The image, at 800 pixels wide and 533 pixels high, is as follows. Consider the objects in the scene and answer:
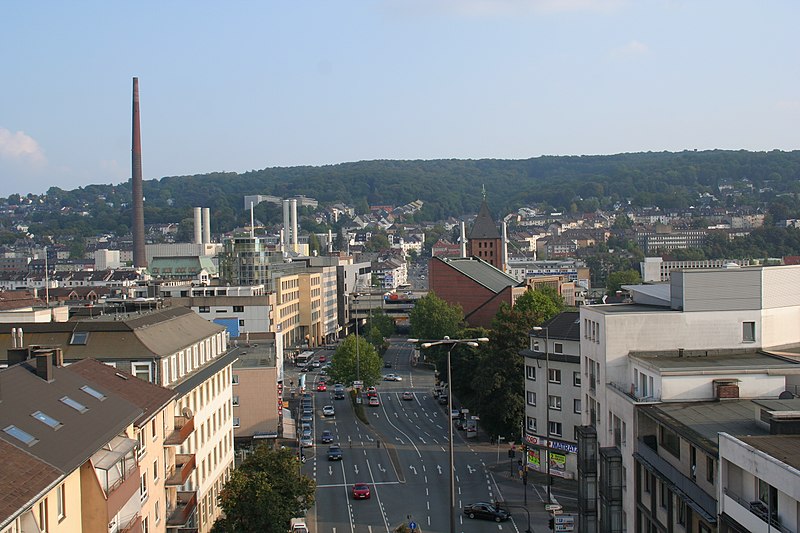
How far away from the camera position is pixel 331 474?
4922 cm

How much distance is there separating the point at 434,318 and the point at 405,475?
178ft

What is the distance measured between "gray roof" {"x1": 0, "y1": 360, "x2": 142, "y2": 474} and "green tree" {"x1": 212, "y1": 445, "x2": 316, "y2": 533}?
8.15 metres

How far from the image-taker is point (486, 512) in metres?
39.8

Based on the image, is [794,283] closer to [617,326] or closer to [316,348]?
[617,326]

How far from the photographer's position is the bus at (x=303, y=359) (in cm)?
9872

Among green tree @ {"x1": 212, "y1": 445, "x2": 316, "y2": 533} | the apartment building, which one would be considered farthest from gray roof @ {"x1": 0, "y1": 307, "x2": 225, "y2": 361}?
the apartment building

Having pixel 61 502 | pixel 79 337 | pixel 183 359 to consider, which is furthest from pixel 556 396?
pixel 61 502

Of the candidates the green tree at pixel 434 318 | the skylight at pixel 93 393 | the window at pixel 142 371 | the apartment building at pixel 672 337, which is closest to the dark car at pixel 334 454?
the apartment building at pixel 672 337

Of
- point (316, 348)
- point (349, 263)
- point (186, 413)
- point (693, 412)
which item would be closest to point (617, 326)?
point (693, 412)

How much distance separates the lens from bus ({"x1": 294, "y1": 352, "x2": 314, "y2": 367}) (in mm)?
98725

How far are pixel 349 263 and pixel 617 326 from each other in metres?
123

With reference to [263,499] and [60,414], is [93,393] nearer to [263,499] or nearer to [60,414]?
[60,414]

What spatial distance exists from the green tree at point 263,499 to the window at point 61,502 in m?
13.4

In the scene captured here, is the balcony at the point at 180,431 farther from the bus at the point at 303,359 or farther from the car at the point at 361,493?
the bus at the point at 303,359
